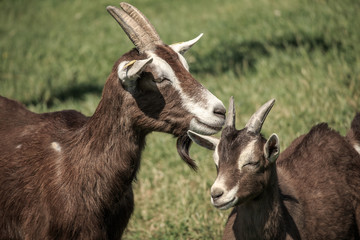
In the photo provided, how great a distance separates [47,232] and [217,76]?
18.0ft

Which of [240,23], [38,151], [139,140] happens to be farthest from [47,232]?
[240,23]

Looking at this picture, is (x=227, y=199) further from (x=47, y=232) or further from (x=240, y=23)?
(x=240, y=23)

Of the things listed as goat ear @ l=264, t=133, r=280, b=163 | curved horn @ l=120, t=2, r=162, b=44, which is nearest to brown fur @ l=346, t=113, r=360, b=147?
goat ear @ l=264, t=133, r=280, b=163

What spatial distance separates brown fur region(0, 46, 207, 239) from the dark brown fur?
72 cm

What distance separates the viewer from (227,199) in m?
3.43

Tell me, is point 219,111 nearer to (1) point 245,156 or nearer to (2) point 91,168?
(1) point 245,156

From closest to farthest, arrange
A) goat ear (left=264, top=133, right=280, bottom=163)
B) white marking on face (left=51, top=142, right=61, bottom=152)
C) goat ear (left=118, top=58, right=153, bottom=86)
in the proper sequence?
goat ear (left=118, top=58, right=153, bottom=86) → goat ear (left=264, top=133, right=280, bottom=163) → white marking on face (left=51, top=142, right=61, bottom=152)

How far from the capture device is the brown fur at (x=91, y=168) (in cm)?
365

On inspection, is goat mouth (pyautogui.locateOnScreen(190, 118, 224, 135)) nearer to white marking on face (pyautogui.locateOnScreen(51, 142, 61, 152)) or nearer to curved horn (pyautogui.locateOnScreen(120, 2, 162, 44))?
curved horn (pyautogui.locateOnScreen(120, 2, 162, 44))

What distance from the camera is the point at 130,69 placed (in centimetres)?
346

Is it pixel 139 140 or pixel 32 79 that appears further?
pixel 32 79

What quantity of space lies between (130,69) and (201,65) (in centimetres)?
591

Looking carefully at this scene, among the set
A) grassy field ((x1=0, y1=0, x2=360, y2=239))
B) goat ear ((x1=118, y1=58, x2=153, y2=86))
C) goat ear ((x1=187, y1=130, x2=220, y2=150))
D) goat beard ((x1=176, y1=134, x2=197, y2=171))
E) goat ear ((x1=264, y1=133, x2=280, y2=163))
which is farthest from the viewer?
grassy field ((x1=0, y1=0, x2=360, y2=239))

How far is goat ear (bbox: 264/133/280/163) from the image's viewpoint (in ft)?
11.6
